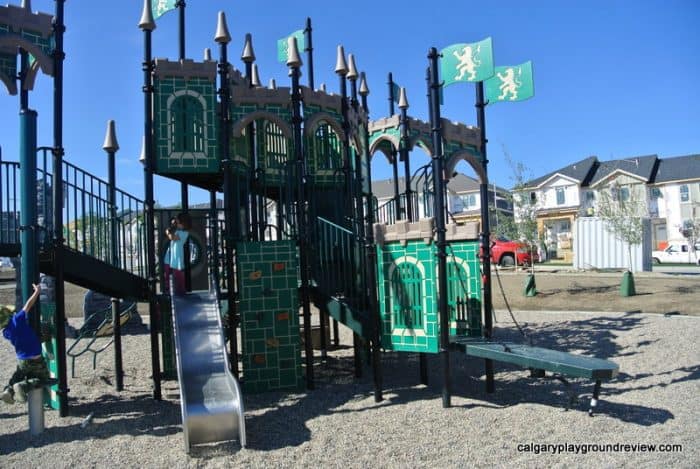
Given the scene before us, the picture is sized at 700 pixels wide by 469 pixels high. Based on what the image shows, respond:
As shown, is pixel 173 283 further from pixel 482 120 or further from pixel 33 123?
pixel 482 120

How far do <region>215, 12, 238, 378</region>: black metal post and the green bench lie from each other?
10.5 ft

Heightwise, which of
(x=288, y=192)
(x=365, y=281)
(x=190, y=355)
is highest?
(x=288, y=192)

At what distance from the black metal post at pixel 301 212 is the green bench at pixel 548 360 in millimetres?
2219

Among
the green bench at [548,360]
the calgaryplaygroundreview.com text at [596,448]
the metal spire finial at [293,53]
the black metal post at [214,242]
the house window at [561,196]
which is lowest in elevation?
the calgaryplaygroundreview.com text at [596,448]

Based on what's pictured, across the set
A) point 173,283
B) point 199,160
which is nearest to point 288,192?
point 199,160

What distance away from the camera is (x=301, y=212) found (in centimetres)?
897

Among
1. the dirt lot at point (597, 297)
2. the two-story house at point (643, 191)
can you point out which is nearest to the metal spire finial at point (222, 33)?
the dirt lot at point (597, 297)

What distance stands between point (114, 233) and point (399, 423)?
208 inches

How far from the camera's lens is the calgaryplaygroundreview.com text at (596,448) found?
18.2 feet

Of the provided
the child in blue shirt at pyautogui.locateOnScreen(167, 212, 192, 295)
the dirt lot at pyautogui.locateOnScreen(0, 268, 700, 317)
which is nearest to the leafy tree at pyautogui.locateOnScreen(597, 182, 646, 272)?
the dirt lot at pyautogui.locateOnScreen(0, 268, 700, 317)

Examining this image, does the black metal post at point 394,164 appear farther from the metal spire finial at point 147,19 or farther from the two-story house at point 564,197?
the two-story house at point 564,197

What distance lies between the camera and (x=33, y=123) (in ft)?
24.4

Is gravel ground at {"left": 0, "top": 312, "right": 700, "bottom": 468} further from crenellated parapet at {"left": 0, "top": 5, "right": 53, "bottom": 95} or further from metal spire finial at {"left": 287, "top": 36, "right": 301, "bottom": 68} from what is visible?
metal spire finial at {"left": 287, "top": 36, "right": 301, "bottom": 68}

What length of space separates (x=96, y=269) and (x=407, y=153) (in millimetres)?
5990
